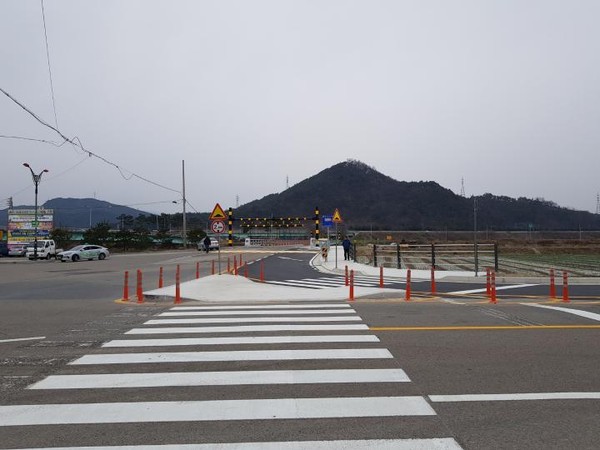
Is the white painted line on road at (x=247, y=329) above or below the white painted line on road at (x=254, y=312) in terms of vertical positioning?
above

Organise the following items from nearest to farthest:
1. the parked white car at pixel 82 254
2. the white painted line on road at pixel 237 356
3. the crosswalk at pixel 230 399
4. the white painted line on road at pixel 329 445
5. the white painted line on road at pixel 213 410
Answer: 1. the white painted line on road at pixel 329 445
2. the crosswalk at pixel 230 399
3. the white painted line on road at pixel 213 410
4. the white painted line on road at pixel 237 356
5. the parked white car at pixel 82 254

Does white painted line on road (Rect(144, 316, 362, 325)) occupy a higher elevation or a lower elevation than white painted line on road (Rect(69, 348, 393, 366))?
lower

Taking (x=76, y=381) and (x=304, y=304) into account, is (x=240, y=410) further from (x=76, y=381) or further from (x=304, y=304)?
(x=304, y=304)

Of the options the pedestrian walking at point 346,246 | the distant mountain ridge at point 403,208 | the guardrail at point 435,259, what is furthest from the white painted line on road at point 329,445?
the distant mountain ridge at point 403,208

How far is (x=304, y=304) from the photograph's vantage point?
1287cm

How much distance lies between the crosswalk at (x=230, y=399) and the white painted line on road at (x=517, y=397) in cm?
28

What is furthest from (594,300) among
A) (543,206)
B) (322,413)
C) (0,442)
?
(543,206)

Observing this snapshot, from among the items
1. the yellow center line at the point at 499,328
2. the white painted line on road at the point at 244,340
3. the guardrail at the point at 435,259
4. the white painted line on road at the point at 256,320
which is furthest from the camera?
the guardrail at the point at 435,259

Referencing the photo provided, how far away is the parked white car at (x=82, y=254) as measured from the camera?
136 ft

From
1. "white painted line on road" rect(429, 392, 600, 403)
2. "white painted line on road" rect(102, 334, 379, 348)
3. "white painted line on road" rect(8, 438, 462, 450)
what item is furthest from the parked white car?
"white painted line on road" rect(429, 392, 600, 403)

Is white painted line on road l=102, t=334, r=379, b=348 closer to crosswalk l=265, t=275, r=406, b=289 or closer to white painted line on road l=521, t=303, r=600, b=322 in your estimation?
white painted line on road l=521, t=303, r=600, b=322

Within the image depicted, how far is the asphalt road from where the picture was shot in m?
4.43

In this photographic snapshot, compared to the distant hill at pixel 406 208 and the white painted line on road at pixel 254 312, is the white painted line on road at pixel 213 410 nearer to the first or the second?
the white painted line on road at pixel 254 312

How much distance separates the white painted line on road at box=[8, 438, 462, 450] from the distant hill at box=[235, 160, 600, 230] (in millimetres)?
139466
